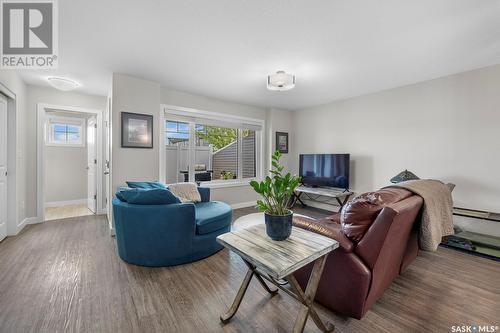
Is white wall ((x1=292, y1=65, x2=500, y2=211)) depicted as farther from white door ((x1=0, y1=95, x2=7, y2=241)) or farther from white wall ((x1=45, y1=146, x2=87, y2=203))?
white wall ((x1=45, y1=146, x2=87, y2=203))

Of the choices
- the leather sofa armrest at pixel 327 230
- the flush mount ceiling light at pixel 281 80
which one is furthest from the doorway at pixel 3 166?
the leather sofa armrest at pixel 327 230

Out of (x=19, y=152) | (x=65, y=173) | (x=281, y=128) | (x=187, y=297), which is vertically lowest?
(x=187, y=297)

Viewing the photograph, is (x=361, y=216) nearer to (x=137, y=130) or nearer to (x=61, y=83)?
(x=137, y=130)

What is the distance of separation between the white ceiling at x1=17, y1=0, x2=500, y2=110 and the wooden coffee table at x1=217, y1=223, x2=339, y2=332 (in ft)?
6.04

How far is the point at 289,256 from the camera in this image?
1.23 meters

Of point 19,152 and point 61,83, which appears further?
point 19,152

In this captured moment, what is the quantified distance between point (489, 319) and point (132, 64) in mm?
4351

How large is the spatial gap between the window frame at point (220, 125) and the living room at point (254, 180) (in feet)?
0.14

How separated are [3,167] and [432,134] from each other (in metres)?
6.35

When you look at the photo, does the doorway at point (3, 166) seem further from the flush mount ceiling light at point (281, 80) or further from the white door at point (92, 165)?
the flush mount ceiling light at point (281, 80)

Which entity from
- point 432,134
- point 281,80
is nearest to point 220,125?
point 281,80

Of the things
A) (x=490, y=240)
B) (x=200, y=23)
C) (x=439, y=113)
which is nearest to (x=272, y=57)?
(x=200, y=23)

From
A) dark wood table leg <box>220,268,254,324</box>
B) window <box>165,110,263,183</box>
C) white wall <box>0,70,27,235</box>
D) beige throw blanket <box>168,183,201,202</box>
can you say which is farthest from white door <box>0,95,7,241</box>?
dark wood table leg <box>220,268,254,324</box>

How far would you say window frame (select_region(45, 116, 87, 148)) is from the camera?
5.05 metres
